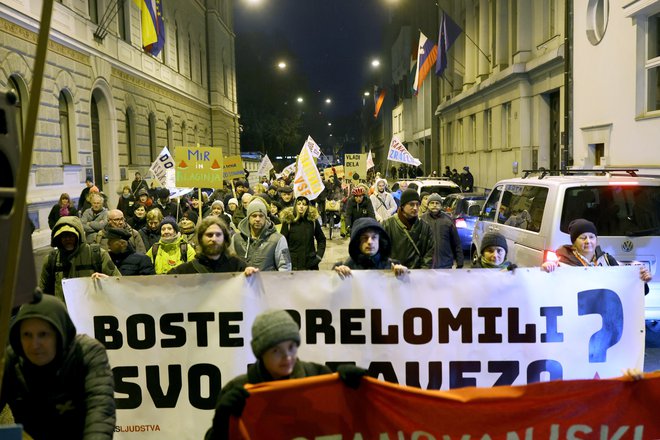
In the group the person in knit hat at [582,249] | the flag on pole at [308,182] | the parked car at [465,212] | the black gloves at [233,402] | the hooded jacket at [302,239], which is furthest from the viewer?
the parked car at [465,212]

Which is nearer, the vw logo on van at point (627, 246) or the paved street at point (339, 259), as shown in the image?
the paved street at point (339, 259)

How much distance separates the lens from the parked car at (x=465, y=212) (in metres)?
13.9

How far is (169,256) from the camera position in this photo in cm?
741

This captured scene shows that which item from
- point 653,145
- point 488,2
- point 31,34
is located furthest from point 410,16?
point 653,145

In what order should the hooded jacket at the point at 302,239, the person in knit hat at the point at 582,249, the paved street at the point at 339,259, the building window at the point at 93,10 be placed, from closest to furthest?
the person in knit hat at the point at 582,249 → the paved street at the point at 339,259 → the hooded jacket at the point at 302,239 → the building window at the point at 93,10

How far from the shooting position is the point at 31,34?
1864 centimetres

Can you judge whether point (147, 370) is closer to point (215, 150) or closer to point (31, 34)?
point (215, 150)

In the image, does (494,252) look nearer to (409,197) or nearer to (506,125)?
(409,197)

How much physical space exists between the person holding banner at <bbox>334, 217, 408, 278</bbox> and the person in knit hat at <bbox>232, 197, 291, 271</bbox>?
5.18 ft

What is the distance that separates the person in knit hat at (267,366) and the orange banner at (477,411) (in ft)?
0.44

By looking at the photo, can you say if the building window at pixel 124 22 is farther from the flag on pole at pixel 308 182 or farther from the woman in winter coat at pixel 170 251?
the woman in winter coat at pixel 170 251

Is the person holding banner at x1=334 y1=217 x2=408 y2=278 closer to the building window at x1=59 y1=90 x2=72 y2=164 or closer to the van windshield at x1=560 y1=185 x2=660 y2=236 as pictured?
the van windshield at x1=560 y1=185 x2=660 y2=236

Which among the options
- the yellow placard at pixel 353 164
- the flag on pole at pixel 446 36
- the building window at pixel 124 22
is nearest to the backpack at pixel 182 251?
the yellow placard at pixel 353 164

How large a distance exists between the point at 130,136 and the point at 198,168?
19.0m
